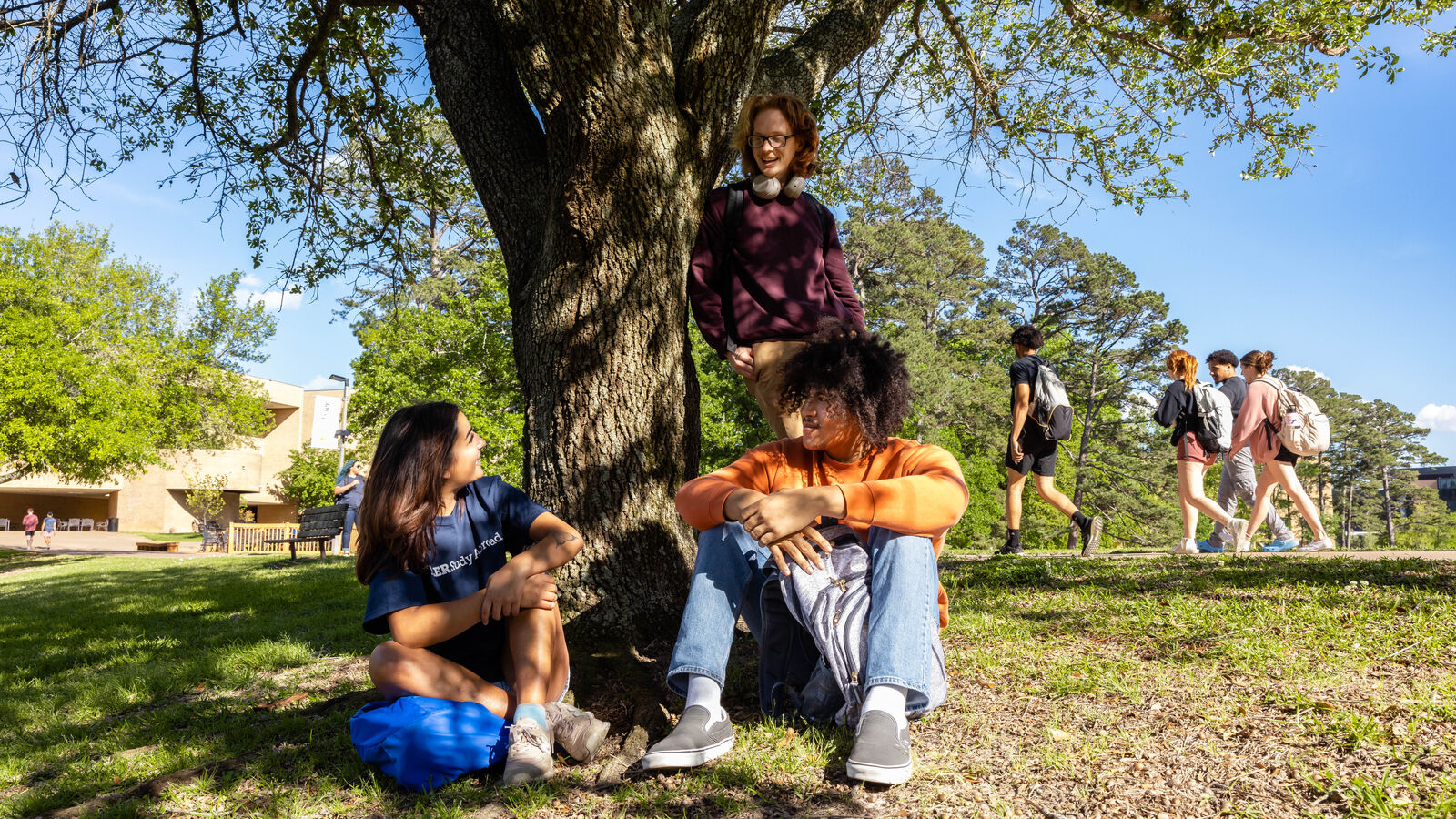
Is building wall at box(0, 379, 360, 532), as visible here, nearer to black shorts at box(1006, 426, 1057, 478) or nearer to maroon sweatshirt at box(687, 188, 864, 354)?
black shorts at box(1006, 426, 1057, 478)

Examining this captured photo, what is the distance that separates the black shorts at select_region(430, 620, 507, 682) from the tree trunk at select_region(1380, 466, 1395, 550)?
6693 centimetres

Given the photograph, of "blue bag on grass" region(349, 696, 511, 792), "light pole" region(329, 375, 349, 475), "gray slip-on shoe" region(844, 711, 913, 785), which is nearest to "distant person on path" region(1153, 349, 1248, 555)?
"gray slip-on shoe" region(844, 711, 913, 785)

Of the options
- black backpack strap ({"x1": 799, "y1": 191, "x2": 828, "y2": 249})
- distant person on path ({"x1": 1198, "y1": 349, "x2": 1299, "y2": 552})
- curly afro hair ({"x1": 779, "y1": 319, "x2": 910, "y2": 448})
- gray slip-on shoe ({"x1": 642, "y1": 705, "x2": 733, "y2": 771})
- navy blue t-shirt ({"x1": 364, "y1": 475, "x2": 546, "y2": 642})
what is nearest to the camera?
gray slip-on shoe ({"x1": 642, "y1": 705, "x2": 733, "y2": 771})

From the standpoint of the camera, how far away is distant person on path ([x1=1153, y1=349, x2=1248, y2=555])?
7.95 metres

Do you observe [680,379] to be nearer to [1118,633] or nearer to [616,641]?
[616,641]

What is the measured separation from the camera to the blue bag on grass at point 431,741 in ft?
8.32

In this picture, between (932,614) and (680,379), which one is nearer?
(932,614)

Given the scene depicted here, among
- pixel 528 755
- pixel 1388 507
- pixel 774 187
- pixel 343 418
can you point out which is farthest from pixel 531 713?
pixel 1388 507

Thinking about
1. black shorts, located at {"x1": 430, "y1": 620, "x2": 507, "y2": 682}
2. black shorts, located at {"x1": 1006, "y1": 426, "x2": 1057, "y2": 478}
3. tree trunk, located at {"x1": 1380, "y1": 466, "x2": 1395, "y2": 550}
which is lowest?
tree trunk, located at {"x1": 1380, "y1": 466, "x2": 1395, "y2": 550}

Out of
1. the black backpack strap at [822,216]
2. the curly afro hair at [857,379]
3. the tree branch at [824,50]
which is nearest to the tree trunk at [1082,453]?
the tree branch at [824,50]

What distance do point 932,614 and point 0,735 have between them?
437 centimetres

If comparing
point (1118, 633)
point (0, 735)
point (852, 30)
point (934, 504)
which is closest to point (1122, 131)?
point (852, 30)

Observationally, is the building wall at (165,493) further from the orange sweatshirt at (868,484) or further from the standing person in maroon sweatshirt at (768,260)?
the orange sweatshirt at (868,484)

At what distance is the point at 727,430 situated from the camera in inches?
969
